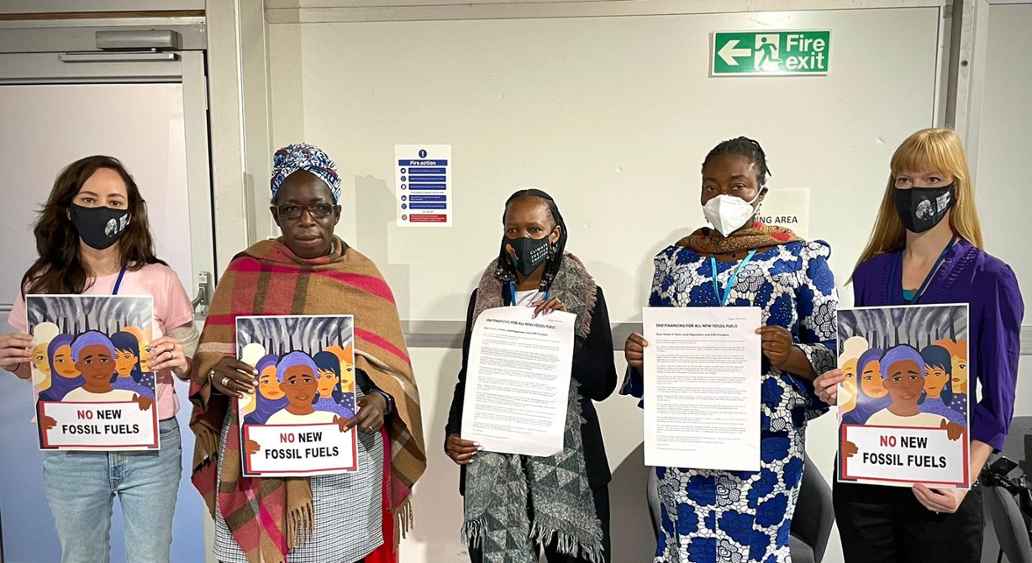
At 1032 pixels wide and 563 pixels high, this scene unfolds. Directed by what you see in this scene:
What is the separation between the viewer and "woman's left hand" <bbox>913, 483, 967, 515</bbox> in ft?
5.03

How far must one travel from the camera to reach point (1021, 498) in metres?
1.96

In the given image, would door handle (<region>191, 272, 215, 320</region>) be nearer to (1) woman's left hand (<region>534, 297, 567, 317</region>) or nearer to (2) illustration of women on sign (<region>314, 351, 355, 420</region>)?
(2) illustration of women on sign (<region>314, 351, 355, 420</region>)

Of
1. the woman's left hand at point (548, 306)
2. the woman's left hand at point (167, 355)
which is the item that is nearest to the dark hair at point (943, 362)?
the woman's left hand at point (548, 306)

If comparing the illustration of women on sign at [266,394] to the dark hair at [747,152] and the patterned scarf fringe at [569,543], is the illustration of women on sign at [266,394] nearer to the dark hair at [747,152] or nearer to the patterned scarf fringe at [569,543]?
the patterned scarf fringe at [569,543]

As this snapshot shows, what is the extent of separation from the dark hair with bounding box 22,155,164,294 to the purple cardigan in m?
2.22

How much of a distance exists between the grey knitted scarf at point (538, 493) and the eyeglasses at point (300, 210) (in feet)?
1.69

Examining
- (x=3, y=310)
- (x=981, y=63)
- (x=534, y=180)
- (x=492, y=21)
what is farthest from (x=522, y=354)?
(x=3, y=310)

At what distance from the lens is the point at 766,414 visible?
1716 millimetres

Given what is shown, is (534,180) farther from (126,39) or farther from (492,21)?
(126,39)

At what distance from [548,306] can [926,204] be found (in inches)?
Result: 39.3

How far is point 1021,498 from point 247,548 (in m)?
2.32

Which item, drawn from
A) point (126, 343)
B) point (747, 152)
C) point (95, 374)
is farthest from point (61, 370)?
point (747, 152)

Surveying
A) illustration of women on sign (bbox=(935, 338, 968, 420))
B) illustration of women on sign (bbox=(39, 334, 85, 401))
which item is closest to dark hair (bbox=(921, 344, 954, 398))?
illustration of women on sign (bbox=(935, 338, 968, 420))

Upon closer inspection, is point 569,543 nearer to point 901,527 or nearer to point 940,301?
point 901,527
